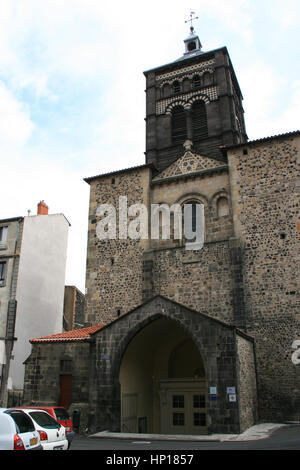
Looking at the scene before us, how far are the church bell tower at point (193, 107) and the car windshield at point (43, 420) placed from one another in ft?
52.4

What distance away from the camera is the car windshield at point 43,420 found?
8445 millimetres

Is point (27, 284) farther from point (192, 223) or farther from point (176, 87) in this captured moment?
point (176, 87)

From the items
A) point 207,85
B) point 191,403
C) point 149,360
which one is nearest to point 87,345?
point 149,360

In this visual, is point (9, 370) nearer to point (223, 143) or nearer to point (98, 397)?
point (98, 397)

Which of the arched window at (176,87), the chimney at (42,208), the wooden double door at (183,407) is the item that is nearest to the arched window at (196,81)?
the arched window at (176,87)

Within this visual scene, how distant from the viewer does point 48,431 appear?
27.3ft

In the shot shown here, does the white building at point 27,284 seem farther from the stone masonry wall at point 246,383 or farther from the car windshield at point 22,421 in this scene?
the car windshield at point 22,421

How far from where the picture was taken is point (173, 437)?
12492mm

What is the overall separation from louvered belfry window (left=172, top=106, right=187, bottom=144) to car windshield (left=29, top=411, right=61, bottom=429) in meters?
18.2

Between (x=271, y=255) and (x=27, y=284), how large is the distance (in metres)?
14.1

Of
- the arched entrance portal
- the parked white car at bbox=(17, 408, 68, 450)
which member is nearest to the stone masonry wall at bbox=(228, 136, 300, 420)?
the arched entrance portal

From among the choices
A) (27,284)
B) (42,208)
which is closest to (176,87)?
(42,208)
